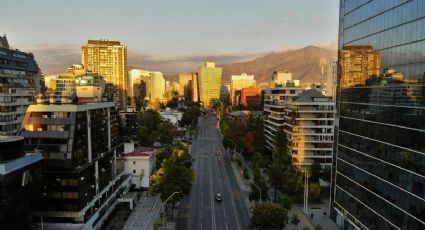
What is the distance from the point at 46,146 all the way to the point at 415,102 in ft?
154

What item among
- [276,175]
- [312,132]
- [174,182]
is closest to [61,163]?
[174,182]

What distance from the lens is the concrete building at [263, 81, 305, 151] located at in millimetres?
106125

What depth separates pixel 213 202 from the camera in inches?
2908

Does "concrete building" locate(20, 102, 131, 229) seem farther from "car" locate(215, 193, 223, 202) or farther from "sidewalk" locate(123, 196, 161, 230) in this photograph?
"car" locate(215, 193, 223, 202)

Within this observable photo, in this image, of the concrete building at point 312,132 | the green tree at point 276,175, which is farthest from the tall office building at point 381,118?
the concrete building at point 312,132

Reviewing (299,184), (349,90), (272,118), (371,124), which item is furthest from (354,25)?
(272,118)

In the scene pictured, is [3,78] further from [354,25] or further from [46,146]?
[354,25]

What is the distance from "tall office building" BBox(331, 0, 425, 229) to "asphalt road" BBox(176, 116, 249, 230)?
18.6 m

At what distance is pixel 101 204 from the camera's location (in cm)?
6006

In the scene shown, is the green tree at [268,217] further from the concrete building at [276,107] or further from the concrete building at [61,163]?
the concrete building at [276,107]

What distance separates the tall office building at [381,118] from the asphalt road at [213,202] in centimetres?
1856

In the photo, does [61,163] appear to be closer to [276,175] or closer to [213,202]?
[213,202]

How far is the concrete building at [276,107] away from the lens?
106125mm

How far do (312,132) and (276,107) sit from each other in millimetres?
22867
